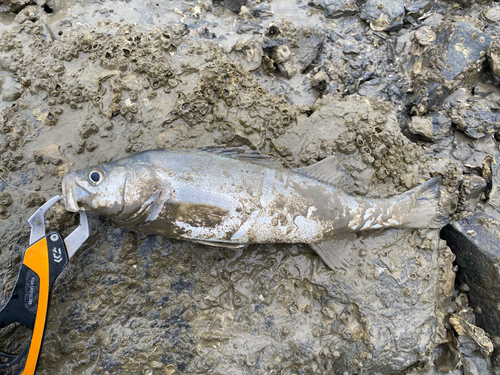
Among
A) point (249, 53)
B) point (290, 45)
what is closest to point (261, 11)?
point (290, 45)

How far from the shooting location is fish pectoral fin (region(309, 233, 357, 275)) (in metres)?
3.51

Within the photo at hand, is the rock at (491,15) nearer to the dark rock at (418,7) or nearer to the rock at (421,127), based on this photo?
the dark rock at (418,7)

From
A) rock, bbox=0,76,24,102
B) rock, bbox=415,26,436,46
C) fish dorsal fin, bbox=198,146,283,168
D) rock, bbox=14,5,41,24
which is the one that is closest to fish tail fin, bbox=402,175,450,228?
fish dorsal fin, bbox=198,146,283,168

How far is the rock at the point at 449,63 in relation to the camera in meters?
4.79

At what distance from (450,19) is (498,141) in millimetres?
2291

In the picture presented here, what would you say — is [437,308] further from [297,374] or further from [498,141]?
[498,141]

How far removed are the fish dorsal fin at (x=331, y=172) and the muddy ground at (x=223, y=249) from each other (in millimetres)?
264

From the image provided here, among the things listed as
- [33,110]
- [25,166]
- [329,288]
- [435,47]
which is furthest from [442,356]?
[33,110]

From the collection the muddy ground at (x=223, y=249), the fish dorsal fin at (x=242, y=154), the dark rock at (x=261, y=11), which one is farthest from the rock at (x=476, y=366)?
the dark rock at (x=261, y=11)

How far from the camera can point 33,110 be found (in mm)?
3795

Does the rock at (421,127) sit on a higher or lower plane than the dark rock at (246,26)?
lower

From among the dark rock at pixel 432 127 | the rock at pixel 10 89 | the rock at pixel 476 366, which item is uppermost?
the rock at pixel 10 89

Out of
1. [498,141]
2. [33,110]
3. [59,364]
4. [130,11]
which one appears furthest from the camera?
[130,11]

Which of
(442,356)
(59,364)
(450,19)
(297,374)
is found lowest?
(442,356)
